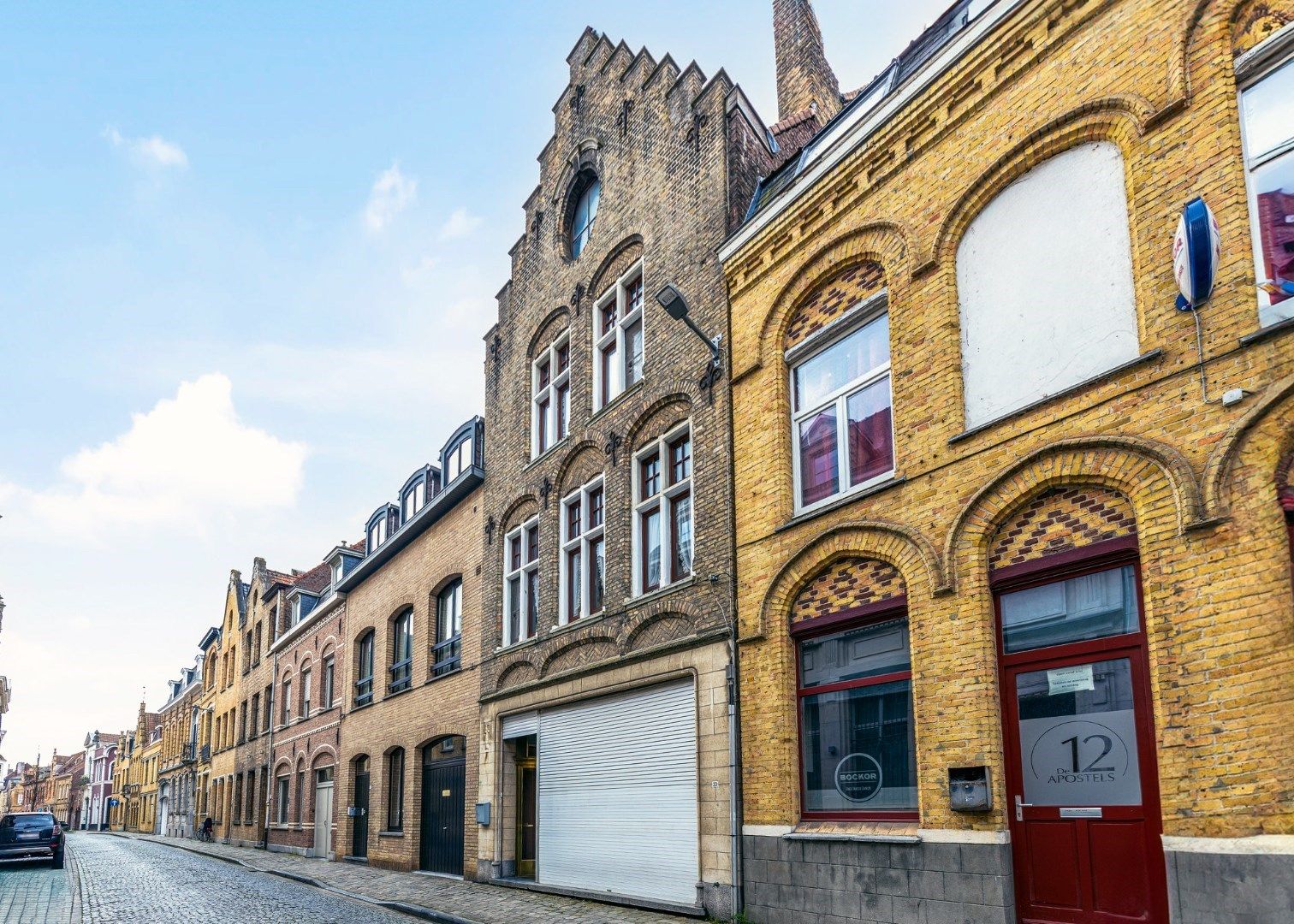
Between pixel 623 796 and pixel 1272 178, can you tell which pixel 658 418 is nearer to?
pixel 623 796

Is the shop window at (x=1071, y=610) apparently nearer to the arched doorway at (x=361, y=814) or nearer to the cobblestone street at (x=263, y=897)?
the cobblestone street at (x=263, y=897)

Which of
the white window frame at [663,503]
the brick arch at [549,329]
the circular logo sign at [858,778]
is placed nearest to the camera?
the circular logo sign at [858,778]

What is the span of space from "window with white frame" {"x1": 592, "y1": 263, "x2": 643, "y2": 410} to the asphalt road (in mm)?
8230

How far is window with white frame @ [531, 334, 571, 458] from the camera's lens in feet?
60.2

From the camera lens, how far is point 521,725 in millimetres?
17844

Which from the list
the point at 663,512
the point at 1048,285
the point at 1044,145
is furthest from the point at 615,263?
the point at 1048,285

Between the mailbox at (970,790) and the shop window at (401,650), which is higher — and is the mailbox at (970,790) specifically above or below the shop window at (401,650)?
below

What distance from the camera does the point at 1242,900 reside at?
22.5 feet

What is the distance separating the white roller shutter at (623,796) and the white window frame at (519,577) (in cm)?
198

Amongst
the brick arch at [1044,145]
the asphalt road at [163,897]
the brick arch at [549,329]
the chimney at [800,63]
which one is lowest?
the asphalt road at [163,897]

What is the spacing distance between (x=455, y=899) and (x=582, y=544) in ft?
18.4

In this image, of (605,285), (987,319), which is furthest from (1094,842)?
(605,285)

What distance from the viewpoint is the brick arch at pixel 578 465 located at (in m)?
16.6

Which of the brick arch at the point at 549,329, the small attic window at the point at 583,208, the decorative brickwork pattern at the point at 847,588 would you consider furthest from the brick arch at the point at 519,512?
the decorative brickwork pattern at the point at 847,588
